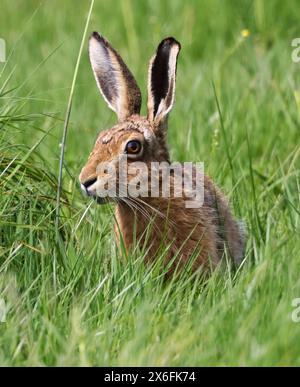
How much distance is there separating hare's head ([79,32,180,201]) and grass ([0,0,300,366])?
272 mm

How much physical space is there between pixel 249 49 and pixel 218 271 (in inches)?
127

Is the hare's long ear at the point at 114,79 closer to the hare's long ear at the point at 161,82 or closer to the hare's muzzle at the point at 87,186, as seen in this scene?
the hare's long ear at the point at 161,82

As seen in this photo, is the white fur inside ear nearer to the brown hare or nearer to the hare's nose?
the brown hare

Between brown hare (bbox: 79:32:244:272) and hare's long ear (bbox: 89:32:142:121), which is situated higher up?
hare's long ear (bbox: 89:32:142:121)

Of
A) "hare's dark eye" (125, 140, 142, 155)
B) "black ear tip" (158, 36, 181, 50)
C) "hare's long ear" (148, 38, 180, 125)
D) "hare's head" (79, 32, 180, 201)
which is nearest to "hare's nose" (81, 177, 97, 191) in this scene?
"hare's head" (79, 32, 180, 201)

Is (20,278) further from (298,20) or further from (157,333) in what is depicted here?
(298,20)

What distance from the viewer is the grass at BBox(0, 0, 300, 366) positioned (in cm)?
412

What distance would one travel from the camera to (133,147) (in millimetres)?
5238

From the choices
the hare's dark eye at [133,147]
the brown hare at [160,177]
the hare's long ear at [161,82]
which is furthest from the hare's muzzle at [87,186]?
the hare's long ear at [161,82]

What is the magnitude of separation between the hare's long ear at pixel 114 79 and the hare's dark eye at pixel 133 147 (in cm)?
42

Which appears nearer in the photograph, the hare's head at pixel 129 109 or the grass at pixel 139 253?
the grass at pixel 139 253

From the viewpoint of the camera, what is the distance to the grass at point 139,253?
412 cm

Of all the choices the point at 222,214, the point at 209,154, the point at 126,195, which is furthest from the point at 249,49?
the point at 126,195

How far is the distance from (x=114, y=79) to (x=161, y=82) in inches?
11.5
